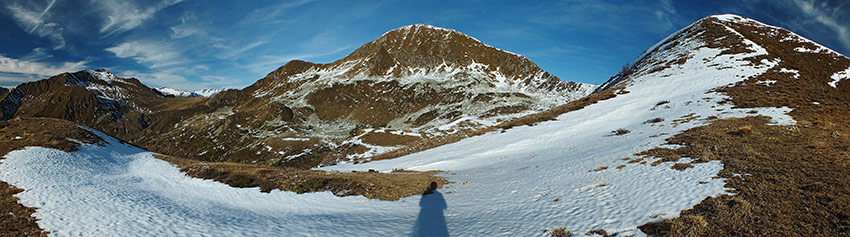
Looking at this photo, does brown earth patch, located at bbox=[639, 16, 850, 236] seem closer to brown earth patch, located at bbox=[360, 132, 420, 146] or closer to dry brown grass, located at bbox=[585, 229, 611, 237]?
dry brown grass, located at bbox=[585, 229, 611, 237]

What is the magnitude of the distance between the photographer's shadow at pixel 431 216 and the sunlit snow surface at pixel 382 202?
0.27ft

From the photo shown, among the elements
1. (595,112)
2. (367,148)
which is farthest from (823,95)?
(367,148)

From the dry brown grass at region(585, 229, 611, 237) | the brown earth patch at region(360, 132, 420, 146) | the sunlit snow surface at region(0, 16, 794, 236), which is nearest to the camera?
the dry brown grass at region(585, 229, 611, 237)

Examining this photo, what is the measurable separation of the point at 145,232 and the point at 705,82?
172 feet

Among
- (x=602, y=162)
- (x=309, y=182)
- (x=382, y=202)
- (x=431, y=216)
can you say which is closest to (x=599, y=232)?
(x=431, y=216)

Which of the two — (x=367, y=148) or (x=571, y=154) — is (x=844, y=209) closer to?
(x=571, y=154)

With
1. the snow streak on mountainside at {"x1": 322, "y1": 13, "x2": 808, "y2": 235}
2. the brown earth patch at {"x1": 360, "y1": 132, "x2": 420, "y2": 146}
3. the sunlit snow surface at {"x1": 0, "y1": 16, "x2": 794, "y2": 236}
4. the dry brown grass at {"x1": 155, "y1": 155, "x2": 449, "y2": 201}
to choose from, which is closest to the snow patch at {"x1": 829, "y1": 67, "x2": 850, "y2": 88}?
the snow streak on mountainside at {"x1": 322, "y1": 13, "x2": 808, "y2": 235}

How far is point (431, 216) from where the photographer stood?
12.6m

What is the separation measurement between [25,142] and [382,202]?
2101 cm

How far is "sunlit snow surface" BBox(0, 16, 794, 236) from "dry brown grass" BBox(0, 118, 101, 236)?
0.36m

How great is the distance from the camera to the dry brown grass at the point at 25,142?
30.9 feet

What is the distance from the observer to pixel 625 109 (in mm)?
36344

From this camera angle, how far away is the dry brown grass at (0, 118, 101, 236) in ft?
30.9

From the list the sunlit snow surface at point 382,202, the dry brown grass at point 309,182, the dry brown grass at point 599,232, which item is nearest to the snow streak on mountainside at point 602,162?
the sunlit snow surface at point 382,202
